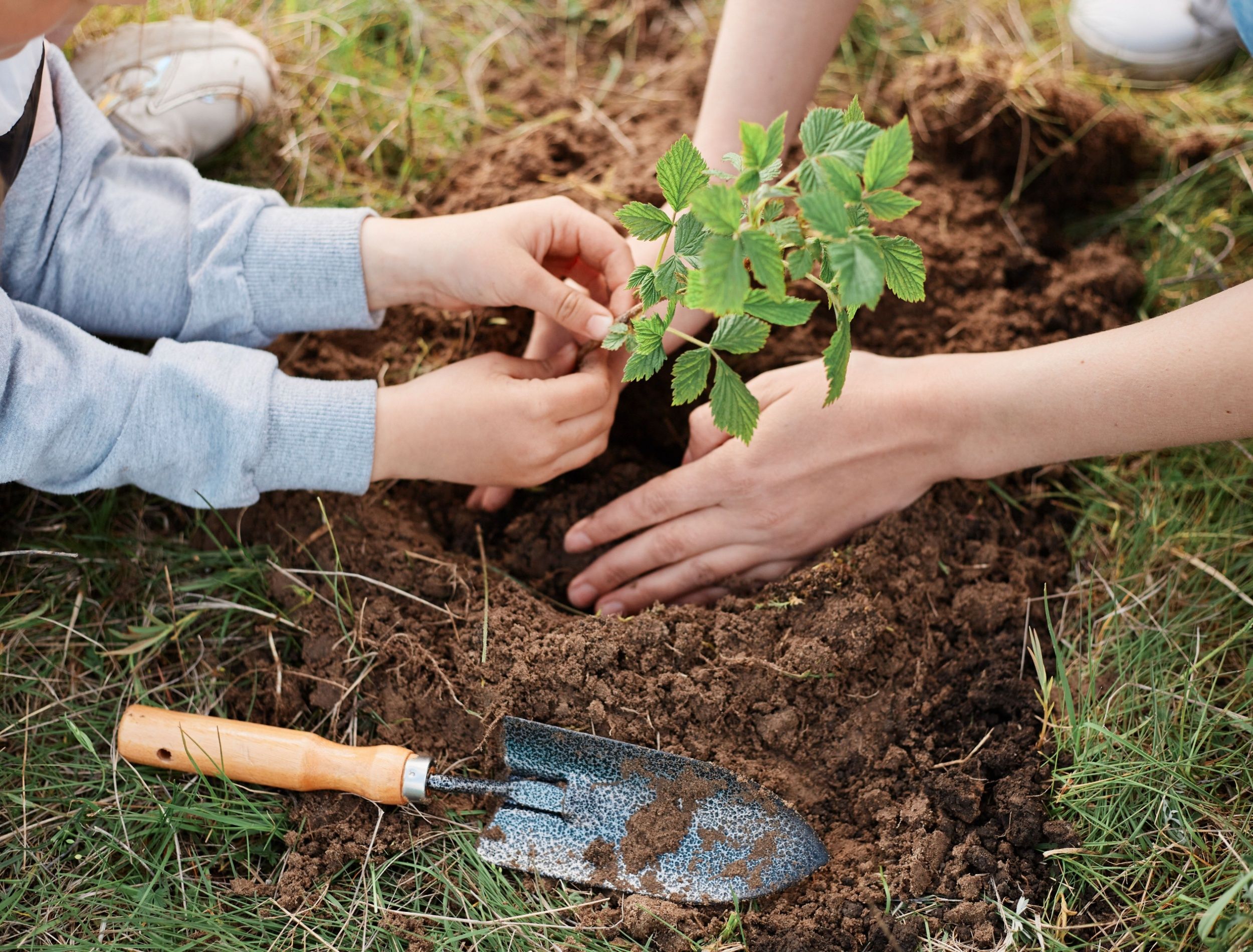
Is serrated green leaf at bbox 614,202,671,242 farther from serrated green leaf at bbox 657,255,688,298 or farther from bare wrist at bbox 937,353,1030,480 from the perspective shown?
bare wrist at bbox 937,353,1030,480

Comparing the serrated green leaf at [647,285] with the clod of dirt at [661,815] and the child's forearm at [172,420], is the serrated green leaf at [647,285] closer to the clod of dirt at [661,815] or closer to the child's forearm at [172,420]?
the child's forearm at [172,420]

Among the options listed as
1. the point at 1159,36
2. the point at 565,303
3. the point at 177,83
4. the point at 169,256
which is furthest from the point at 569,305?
the point at 1159,36

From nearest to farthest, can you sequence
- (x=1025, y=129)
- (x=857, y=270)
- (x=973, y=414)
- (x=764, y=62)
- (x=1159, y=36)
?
(x=857, y=270), (x=973, y=414), (x=764, y=62), (x=1025, y=129), (x=1159, y=36)

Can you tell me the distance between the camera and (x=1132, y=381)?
1.49 meters

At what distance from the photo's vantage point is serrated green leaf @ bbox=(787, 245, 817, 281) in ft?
3.79

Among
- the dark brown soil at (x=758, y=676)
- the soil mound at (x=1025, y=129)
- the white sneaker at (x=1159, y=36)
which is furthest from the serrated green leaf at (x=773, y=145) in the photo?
the white sneaker at (x=1159, y=36)

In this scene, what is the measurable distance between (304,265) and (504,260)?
0.40 meters

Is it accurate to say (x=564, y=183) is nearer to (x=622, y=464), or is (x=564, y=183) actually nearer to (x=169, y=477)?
(x=622, y=464)

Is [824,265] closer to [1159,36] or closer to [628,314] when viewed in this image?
[628,314]

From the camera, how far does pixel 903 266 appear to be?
1182 mm

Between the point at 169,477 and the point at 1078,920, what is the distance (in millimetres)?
1606

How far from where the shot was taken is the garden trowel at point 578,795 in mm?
1468

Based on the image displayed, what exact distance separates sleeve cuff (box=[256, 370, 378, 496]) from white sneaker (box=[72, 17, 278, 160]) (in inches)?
32.4

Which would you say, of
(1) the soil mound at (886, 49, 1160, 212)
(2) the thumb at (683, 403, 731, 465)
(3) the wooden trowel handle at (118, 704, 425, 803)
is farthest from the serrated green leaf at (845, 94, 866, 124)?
(1) the soil mound at (886, 49, 1160, 212)
